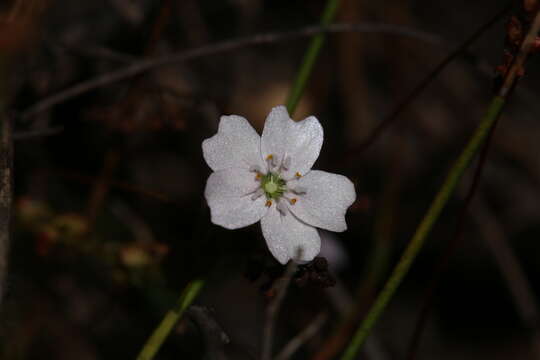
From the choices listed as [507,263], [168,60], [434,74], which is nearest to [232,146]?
[168,60]

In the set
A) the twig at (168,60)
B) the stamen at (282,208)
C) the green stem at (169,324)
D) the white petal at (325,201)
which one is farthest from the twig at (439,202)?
the twig at (168,60)

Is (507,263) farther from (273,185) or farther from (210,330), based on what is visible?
(210,330)

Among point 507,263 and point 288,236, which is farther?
point 507,263

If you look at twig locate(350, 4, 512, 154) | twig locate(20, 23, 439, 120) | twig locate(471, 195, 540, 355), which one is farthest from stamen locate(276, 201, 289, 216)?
twig locate(471, 195, 540, 355)

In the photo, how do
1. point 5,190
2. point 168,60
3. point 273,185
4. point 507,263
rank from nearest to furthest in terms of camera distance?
point 5,190 < point 273,185 < point 168,60 < point 507,263

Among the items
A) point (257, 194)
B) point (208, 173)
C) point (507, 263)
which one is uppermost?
point (507, 263)

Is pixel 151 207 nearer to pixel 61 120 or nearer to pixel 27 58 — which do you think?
pixel 61 120
